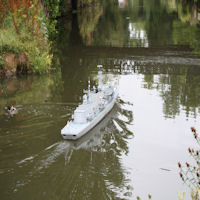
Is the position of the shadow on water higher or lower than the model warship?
lower

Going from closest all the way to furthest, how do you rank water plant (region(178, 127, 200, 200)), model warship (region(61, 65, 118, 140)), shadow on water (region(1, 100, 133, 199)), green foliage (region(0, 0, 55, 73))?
water plant (region(178, 127, 200, 200)) < shadow on water (region(1, 100, 133, 199)) < model warship (region(61, 65, 118, 140)) < green foliage (region(0, 0, 55, 73))

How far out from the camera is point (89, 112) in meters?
15.8

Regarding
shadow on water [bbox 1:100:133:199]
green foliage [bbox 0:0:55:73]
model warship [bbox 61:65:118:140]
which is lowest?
shadow on water [bbox 1:100:133:199]

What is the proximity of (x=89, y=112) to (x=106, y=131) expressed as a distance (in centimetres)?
100

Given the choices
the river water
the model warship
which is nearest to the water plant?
the river water

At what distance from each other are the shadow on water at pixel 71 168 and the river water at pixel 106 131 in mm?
28

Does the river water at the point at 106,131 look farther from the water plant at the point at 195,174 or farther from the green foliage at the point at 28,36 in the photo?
the green foliage at the point at 28,36

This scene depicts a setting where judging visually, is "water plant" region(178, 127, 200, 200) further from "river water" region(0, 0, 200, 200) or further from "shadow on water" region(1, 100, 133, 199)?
"shadow on water" region(1, 100, 133, 199)

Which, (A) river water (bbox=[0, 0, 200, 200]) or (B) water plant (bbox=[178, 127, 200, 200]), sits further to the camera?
(A) river water (bbox=[0, 0, 200, 200])

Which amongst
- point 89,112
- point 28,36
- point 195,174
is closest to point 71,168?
point 89,112


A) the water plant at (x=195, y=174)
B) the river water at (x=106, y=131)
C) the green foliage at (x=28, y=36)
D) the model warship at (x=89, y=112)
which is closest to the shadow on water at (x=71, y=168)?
the river water at (x=106, y=131)

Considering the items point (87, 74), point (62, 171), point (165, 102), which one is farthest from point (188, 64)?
point (62, 171)

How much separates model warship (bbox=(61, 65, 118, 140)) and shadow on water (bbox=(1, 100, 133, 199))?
13.7 inches

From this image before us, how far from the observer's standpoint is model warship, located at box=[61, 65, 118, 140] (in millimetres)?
14586
